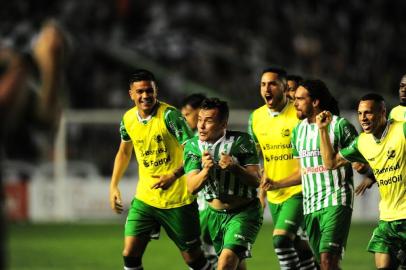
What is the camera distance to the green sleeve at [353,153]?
29.1 ft

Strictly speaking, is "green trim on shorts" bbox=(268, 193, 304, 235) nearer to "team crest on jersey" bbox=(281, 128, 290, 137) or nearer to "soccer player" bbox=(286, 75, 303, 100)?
"team crest on jersey" bbox=(281, 128, 290, 137)

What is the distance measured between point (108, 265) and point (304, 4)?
53.5 ft

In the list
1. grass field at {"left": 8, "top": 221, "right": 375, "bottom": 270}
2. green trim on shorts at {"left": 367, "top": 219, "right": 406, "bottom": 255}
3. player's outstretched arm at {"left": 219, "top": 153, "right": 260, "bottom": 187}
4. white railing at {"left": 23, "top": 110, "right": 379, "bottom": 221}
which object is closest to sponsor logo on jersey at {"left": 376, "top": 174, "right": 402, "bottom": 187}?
green trim on shorts at {"left": 367, "top": 219, "right": 406, "bottom": 255}

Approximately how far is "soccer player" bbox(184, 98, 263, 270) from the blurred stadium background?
11.5 metres

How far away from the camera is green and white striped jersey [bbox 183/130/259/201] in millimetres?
→ 8820

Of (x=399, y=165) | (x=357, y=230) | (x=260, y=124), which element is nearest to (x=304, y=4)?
(x=357, y=230)

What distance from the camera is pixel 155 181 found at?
9.67 metres

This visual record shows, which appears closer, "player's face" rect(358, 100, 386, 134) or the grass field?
"player's face" rect(358, 100, 386, 134)

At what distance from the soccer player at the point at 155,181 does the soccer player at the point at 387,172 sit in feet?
6.09

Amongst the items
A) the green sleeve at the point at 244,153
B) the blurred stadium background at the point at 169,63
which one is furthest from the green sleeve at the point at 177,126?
the blurred stadium background at the point at 169,63

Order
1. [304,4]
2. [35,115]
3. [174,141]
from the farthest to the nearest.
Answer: [304,4], [174,141], [35,115]

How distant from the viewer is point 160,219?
9.76 metres

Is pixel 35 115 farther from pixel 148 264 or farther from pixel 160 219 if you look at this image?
pixel 148 264

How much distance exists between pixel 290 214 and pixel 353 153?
1.46 m
